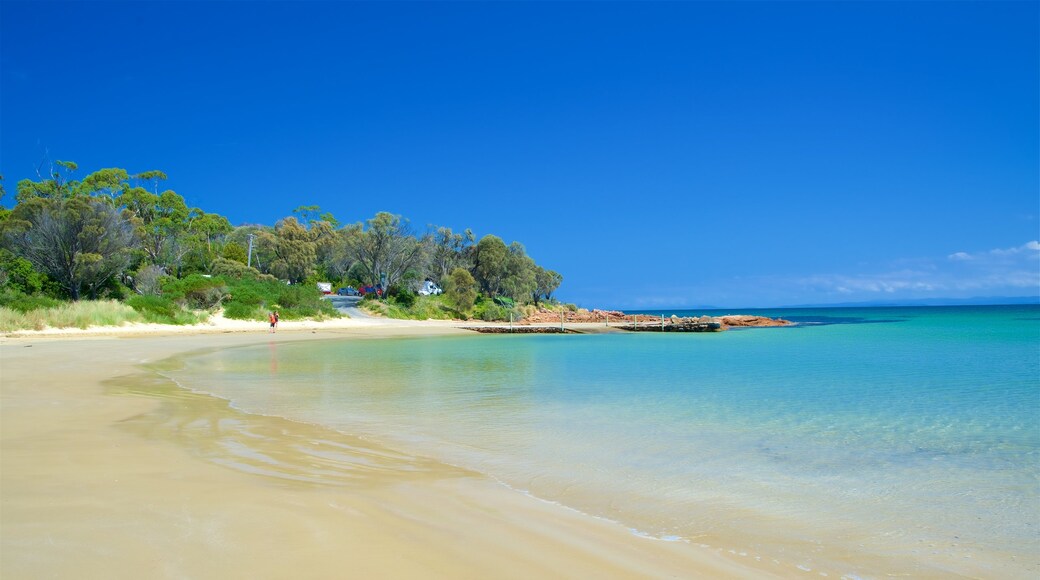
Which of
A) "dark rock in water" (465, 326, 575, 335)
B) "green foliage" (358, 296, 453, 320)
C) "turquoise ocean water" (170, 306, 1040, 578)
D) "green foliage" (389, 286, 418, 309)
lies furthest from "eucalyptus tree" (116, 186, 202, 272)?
"turquoise ocean water" (170, 306, 1040, 578)

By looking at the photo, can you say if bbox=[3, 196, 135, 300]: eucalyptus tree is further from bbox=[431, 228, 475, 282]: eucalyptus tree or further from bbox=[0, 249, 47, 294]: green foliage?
bbox=[431, 228, 475, 282]: eucalyptus tree

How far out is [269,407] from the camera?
30.6 feet

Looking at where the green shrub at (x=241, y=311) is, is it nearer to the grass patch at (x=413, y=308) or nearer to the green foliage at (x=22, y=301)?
the green foliage at (x=22, y=301)

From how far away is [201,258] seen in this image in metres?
46.7

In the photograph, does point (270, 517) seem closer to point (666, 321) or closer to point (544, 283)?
point (666, 321)

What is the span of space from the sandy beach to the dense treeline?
25.4 metres

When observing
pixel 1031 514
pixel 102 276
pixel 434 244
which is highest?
pixel 434 244

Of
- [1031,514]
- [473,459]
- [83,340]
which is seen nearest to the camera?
[1031,514]

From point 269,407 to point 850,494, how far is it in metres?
7.88

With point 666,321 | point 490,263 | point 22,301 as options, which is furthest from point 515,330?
point 22,301

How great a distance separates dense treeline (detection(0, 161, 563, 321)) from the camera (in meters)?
30.5

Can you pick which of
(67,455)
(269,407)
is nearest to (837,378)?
(269,407)

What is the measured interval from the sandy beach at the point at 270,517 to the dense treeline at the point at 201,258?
25.4 metres

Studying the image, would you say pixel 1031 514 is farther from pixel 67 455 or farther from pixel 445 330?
pixel 445 330
